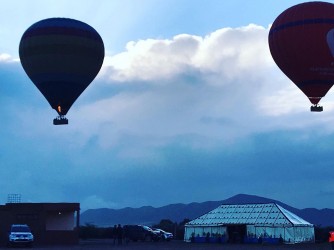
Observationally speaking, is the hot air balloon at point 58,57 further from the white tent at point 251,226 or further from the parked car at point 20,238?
the white tent at point 251,226

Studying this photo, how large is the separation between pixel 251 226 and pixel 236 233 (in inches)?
96.1

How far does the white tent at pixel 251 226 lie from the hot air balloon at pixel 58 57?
1967cm

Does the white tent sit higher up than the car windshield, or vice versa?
the white tent

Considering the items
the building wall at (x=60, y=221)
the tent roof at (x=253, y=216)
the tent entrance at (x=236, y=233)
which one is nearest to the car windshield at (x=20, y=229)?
the building wall at (x=60, y=221)

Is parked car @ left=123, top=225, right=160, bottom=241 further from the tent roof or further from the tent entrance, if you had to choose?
the tent entrance

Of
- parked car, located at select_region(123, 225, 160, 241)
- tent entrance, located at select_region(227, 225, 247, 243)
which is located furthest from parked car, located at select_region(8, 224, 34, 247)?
tent entrance, located at select_region(227, 225, 247, 243)

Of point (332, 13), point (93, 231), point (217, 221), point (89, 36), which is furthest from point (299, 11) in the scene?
point (93, 231)

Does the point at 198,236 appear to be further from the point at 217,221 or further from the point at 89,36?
the point at 89,36

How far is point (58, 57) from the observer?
50.6 meters

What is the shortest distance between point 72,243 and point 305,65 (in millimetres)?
25457

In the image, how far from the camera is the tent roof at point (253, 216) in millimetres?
60334

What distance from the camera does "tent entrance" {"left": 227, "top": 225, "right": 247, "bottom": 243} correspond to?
6247cm

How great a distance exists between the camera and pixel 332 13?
47.0 meters

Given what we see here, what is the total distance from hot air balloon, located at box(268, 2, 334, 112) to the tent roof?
1594 centimetres
